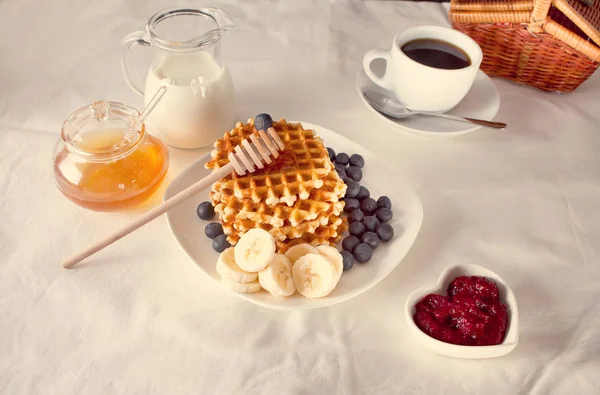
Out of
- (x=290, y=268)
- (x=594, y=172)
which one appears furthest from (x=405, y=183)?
(x=594, y=172)

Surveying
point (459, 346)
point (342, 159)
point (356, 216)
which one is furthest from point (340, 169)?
point (459, 346)

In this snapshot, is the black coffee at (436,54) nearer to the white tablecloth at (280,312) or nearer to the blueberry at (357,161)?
the white tablecloth at (280,312)

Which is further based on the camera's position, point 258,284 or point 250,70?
point 250,70

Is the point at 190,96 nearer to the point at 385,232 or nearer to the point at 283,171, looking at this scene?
the point at 283,171

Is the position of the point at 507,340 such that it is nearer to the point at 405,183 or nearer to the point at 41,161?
the point at 405,183

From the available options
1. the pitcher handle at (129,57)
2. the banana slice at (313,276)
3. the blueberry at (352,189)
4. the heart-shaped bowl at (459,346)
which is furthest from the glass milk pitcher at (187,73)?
the heart-shaped bowl at (459,346)

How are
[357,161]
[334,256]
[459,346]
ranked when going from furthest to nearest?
[357,161], [334,256], [459,346]
